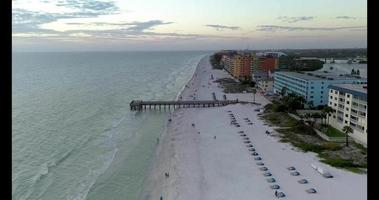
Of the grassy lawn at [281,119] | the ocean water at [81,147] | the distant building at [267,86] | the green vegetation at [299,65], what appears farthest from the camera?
the green vegetation at [299,65]

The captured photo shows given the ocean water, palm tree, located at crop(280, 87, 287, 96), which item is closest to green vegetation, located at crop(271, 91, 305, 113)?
palm tree, located at crop(280, 87, 287, 96)

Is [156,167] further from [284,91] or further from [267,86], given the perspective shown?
[267,86]

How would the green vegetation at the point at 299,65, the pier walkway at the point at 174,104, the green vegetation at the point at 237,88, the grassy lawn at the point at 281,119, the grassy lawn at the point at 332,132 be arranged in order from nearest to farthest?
the grassy lawn at the point at 332,132 < the grassy lawn at the point at 281,119 < the pier walkway at the point at 174,104 < the green vegetation at the point at 237,88 < the green vegetation at the point at 299,65

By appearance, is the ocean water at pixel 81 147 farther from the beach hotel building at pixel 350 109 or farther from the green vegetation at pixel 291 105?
the beach hotel building at pixel 350 109

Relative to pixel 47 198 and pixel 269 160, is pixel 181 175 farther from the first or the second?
pixel 47 198

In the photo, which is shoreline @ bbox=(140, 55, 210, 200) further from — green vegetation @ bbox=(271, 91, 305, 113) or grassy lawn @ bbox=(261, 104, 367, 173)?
green vegetation @ bbox=(271, 91, 305, 113)

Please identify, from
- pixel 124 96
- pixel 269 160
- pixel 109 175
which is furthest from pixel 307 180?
pixel 124 96

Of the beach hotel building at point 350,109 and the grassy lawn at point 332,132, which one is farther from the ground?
the beach hotel building at point 350,109

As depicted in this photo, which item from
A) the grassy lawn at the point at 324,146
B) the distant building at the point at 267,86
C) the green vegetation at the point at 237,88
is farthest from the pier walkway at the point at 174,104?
the green vegetation at the point at 237,88
